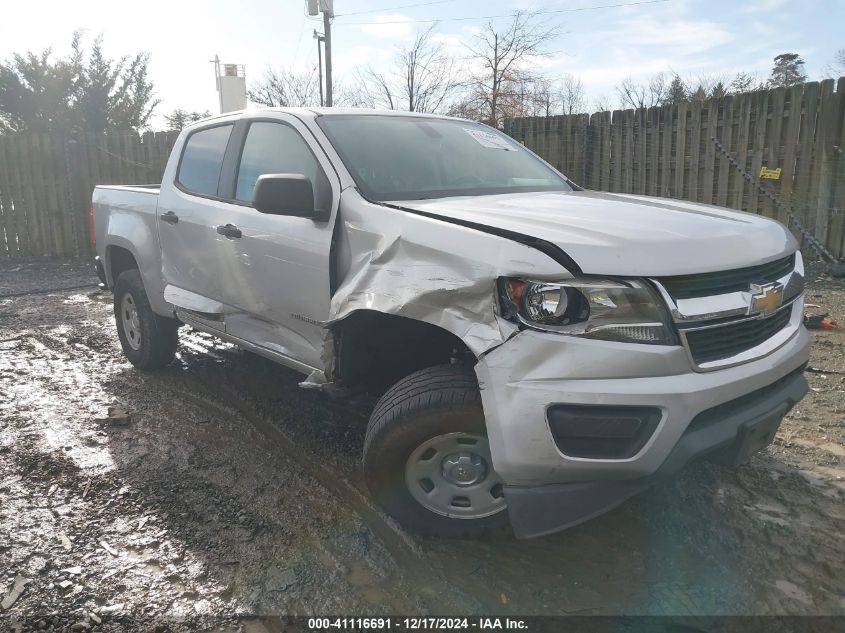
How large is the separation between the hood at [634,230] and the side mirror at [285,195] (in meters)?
0.42

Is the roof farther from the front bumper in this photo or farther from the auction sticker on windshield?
the front bumper

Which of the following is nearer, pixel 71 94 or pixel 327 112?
pixel 327 112

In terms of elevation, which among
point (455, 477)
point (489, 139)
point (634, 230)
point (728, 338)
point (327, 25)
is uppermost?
point (327, 25)

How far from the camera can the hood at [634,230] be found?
2092 mm

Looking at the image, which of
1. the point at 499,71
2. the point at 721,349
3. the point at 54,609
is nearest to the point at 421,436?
the point at 721,349

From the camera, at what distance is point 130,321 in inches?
201

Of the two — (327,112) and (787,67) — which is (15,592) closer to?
(327,112)

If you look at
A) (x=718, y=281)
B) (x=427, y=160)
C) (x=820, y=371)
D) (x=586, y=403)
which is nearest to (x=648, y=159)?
(x=820, y=371)

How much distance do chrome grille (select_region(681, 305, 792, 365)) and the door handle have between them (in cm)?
241

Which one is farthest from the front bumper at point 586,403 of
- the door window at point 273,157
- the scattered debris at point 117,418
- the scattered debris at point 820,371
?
the scattered debris at point 117,418

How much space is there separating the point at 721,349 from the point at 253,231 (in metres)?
2.34

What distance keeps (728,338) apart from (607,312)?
508 mm

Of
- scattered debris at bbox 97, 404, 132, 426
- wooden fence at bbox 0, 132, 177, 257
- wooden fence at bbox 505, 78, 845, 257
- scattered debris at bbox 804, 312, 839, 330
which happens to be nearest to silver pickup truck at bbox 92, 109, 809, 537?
scattered debris at bbox 97, 404, 132, 426

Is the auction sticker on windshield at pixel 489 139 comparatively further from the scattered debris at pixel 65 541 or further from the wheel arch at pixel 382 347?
the scattered debris at pixel 65 541
